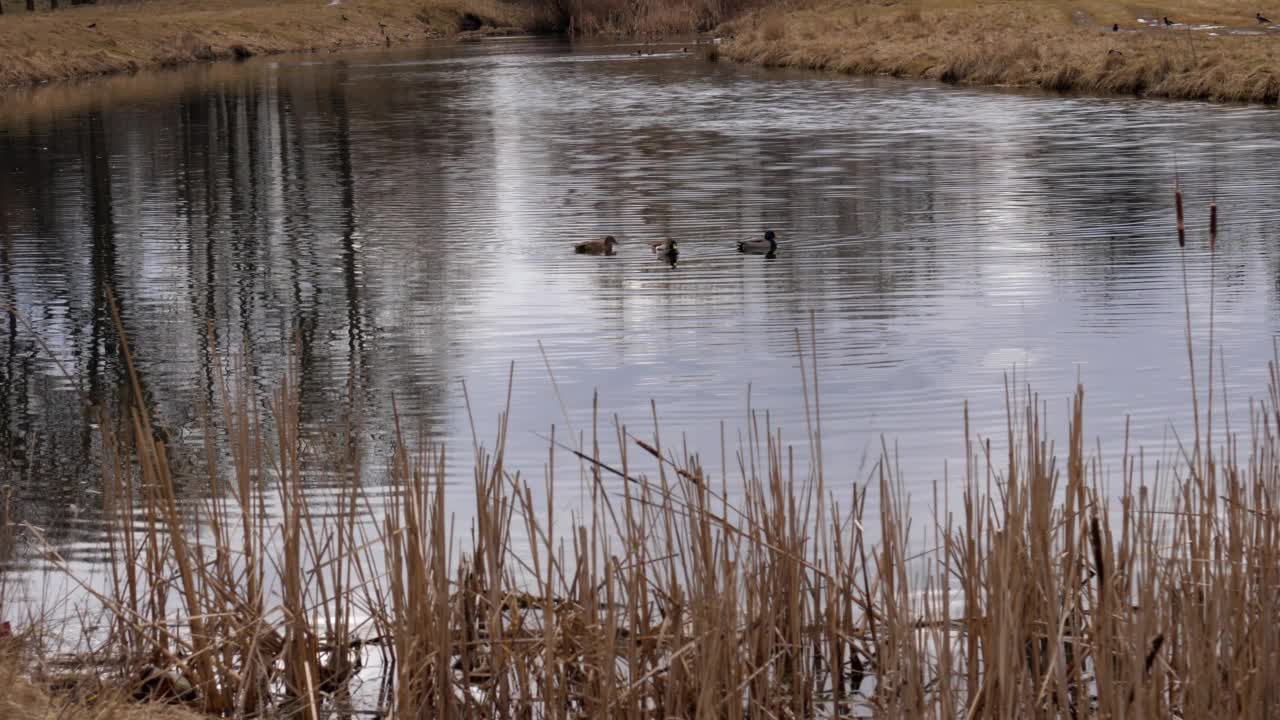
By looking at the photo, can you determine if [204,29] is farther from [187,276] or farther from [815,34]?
[187,276]

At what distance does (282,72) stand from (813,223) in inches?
1535

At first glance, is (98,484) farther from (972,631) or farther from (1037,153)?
(1037,153)

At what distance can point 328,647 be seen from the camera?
5.97 metres

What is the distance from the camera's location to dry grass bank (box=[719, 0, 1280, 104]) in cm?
3469

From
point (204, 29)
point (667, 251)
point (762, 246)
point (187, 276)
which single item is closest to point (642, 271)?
point (667, 251)

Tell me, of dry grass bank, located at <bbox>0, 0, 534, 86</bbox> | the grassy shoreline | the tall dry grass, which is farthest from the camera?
dry grass bank, located at <bbox>0, 0, 534, 86</bbox>

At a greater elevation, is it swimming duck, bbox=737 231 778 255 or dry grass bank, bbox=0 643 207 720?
swimming duck, bbox=737 231 778 255

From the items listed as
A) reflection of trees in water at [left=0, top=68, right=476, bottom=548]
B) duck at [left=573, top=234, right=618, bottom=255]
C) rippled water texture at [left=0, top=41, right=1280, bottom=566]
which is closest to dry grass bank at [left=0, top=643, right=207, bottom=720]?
reflection of trees in water at [left=0, top=68, right=476, bottom=548]

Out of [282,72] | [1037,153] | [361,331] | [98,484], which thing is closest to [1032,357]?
[361,331]

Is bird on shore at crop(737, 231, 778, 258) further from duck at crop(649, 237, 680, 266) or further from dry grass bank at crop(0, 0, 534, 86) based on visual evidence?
dry grass bank at crop(0, 0, 534, 86)

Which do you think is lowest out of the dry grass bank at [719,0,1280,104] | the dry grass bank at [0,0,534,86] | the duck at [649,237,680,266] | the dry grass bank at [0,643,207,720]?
the dry grass bank at [0,643,207,720]

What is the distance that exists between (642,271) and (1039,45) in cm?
2821

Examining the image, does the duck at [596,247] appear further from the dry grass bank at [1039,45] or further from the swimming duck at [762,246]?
the dry grass bank at [1039,45]

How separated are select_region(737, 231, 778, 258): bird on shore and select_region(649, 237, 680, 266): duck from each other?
69 centimetres
